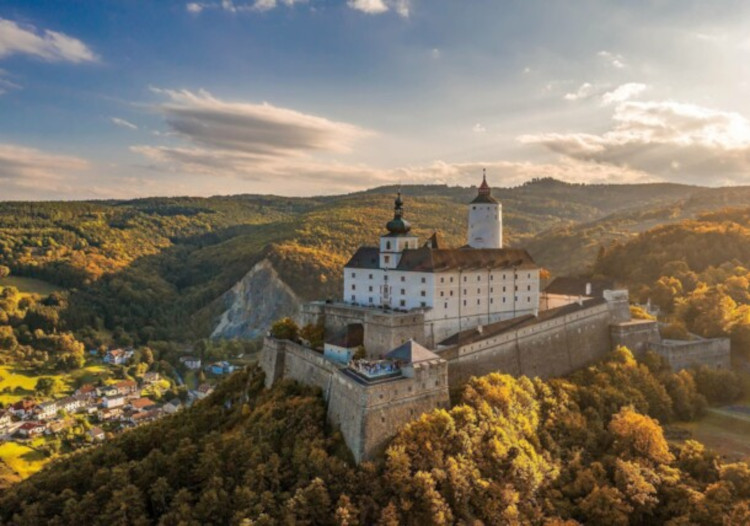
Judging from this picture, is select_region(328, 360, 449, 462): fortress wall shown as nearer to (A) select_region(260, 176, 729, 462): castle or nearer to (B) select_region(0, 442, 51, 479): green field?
(A) select_region(260, 176, 729, 462): castle

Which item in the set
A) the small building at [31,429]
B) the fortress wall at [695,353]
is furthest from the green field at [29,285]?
the fortress wall at [695,353]

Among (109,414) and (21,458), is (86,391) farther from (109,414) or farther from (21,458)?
(21,458)

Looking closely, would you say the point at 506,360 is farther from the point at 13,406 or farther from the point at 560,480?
the point at 13,406

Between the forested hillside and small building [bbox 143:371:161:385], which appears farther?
the forested hillside

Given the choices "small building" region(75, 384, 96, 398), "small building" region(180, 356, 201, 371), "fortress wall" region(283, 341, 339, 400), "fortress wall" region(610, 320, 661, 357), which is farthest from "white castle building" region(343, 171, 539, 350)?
"small building" region(180, 356, 201, 371)

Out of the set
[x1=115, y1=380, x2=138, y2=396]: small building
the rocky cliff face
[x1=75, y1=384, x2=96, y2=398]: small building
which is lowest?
[x1=75, y1=384, x2=96, y2=398]: small building

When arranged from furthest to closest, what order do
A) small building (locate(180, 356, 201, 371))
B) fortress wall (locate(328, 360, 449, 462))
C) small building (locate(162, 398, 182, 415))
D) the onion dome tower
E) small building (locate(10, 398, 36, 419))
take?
small building (locate(180, 356, 201, 371))
small building (locate(162, 398, 182, 415))
small building (locate(10, 398, 36, 419))
the onion dome tower
fortress wall (locate(328, 360, 449, 462))

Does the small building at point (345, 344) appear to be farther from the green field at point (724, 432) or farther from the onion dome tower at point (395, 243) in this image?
the green field at point (724, 432)

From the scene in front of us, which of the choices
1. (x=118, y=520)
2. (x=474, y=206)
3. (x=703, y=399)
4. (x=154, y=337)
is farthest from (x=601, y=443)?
(x=154, y=337)
